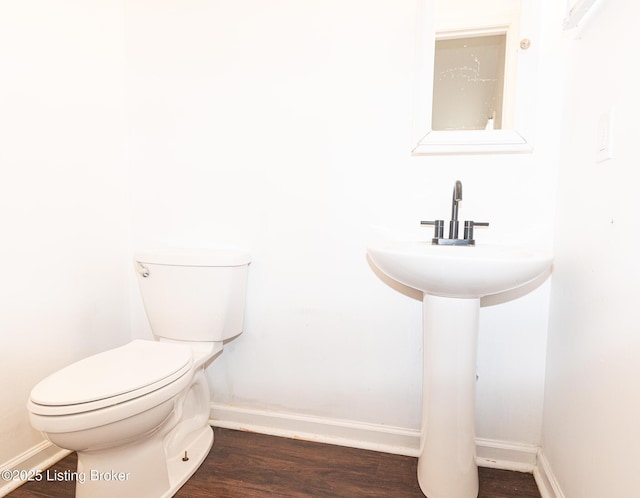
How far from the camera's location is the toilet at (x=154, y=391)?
2.83ft

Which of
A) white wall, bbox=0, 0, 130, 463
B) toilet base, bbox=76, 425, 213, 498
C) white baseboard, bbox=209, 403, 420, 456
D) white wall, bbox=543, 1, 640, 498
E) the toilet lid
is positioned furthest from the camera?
white baseboard, bbox=209, 403, 420, 456

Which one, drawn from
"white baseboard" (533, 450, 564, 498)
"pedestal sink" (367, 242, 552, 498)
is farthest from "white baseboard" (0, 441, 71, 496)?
"white baseboard" (533, 450, 564, 498)

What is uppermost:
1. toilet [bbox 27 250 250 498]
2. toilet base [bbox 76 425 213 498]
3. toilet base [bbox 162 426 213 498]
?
toilet [bbox 27 250 250 498]

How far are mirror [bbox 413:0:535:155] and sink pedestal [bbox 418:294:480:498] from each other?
0.56 m

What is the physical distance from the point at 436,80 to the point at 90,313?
158 centimetres

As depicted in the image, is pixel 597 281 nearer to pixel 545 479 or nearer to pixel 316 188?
pixel 545 479

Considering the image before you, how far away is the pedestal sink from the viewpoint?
97 cm

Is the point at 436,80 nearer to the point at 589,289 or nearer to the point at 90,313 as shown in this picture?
the point at 589,289

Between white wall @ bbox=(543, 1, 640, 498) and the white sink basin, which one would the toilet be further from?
white wall @ bbox=(543, 1, 640, 498)

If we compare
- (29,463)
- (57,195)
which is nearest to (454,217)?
(57,195)

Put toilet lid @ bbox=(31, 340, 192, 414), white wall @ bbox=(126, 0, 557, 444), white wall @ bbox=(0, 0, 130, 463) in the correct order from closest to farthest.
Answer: toilet lid @ bbox=(31, 340, 192, 414) < white wall @ bbox=(0, 0, 130, 463) < white wall @ bbox=(126, 0, 557, 444)

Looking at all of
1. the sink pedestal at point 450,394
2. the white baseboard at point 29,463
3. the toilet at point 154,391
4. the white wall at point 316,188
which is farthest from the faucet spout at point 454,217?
the white baseboard at point 29,463

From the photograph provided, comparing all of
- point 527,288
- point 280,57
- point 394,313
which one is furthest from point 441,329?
point 280,57

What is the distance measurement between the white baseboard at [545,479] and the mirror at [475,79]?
41.1 inches
